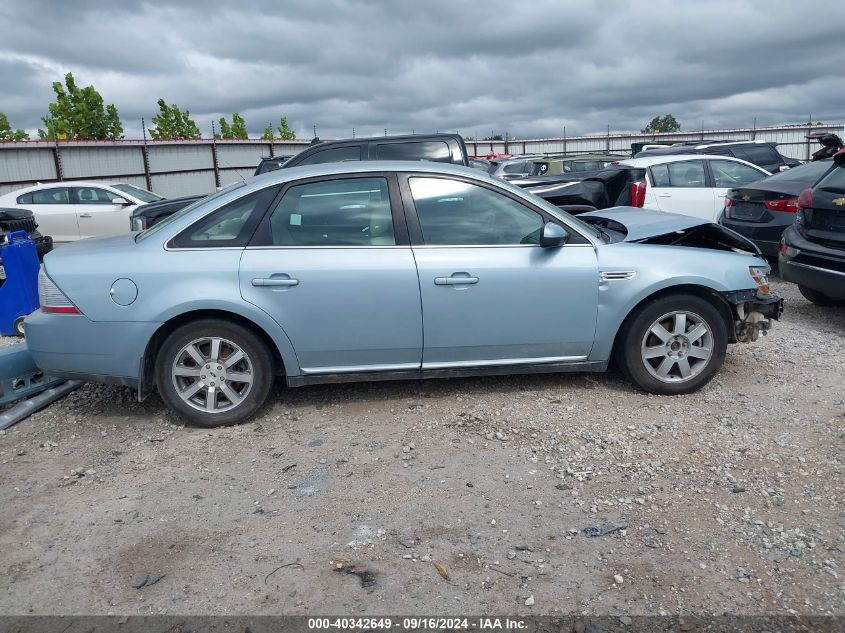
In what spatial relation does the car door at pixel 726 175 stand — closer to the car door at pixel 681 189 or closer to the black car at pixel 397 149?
the car door at pixel 681 189

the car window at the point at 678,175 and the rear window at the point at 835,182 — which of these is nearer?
the rear window at the point at 835,182

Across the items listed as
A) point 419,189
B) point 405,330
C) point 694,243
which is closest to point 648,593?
point 405,330

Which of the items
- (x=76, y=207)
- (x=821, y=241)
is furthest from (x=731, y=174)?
(x=76, y=207)

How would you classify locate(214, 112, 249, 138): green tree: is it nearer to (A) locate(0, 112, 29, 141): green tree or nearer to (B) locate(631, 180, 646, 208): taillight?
(A) locate(0, 112, 29, 141): green tree

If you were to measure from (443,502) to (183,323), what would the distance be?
204 centimetres

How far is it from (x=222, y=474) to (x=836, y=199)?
5753mm

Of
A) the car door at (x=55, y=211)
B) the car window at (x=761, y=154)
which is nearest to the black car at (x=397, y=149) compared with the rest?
the car door at (x=55, y=211)

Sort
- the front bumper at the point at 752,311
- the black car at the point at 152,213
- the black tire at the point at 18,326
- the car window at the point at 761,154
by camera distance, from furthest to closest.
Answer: the car window at the point at 761,154
the black car at the point at 152,213
the black tire at the point at 18,326
the front bumper at the point at 752,311

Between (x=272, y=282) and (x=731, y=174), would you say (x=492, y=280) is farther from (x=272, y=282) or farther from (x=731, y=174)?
(x=731, y=174)

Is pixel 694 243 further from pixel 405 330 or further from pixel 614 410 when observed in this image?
pixel 405 330

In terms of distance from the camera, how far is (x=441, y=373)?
14.7 ft

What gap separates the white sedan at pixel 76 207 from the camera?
13711 mm

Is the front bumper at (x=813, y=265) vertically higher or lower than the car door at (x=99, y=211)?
lower

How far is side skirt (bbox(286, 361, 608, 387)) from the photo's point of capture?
4.41 meters
